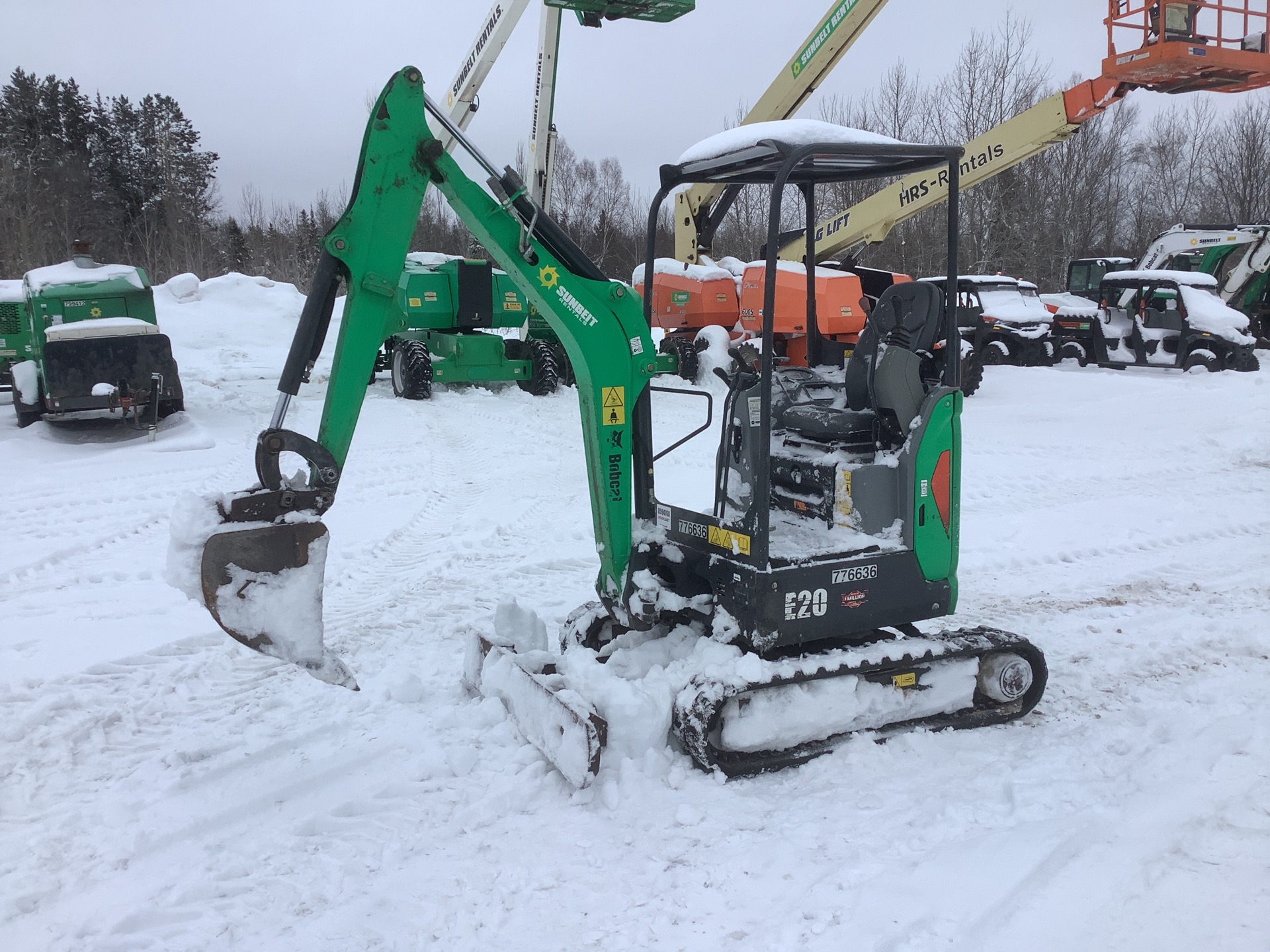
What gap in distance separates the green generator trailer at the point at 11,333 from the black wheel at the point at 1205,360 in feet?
62.5

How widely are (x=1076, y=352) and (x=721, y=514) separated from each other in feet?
54.0

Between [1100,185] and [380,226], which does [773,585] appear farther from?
[1100,185]

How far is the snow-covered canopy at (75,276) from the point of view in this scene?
11758 mm

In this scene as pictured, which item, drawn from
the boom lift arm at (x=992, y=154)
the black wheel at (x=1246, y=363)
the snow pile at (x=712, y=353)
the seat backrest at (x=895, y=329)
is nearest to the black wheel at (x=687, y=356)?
the snow pile at (x=712, y=353)

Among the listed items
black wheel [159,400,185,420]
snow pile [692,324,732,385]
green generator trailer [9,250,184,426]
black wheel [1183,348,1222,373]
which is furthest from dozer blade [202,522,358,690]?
black wheel [1183,348,1222,373]

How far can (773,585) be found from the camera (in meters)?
3.81

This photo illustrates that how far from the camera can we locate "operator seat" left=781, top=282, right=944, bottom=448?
164 inches

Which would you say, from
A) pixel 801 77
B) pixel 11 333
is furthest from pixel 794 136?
pixel 11 333

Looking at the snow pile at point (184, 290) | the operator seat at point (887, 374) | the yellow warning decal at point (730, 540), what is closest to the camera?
the yellow warning decal at point (730, 540)

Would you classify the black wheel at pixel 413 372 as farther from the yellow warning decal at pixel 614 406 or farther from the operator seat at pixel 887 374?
the yellow warning decal at pixel 614 406

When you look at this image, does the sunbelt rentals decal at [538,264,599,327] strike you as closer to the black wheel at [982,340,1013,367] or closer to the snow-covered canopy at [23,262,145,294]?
the snow-covered canopy at [23,262,145,294]

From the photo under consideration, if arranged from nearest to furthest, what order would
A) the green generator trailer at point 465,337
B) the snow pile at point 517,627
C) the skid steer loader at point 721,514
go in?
the skid steer loader at point 721,514 < the snow pile at point 517,627 < the green generator trailer at point 465,337

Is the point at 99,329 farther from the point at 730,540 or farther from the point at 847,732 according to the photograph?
the point at 847,732

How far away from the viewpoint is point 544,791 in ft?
11.6
